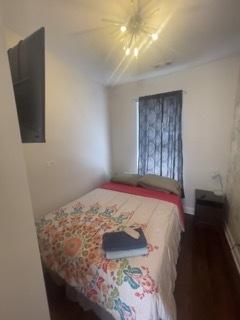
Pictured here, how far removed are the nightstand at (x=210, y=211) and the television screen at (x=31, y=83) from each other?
8.50 ft

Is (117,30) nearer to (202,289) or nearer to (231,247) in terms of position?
(202,289)

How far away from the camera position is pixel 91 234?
60.4 inches

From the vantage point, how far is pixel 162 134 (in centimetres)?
306

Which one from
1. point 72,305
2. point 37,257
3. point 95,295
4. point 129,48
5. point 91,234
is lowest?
point 72,305

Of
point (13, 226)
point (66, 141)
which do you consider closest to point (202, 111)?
point (66, 141)

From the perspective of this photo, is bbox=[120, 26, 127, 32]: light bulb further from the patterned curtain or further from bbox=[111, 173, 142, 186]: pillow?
bbox=[111, 173, 142, 186]: pillow

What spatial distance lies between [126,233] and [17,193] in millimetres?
1053

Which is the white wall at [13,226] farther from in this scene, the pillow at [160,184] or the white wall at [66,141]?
the pillow at [160,184]

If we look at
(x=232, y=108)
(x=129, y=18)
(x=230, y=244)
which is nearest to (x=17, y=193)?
(x=129, y=18)

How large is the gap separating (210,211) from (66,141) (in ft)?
8.22

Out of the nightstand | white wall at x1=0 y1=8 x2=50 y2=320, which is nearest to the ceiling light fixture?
white wall at x1=0 y1=8 x2=50 y2=320

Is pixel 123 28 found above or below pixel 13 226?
above

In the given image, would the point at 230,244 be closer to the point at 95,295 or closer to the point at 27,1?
the point at 95,295

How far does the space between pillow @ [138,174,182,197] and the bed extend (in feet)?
0.86
